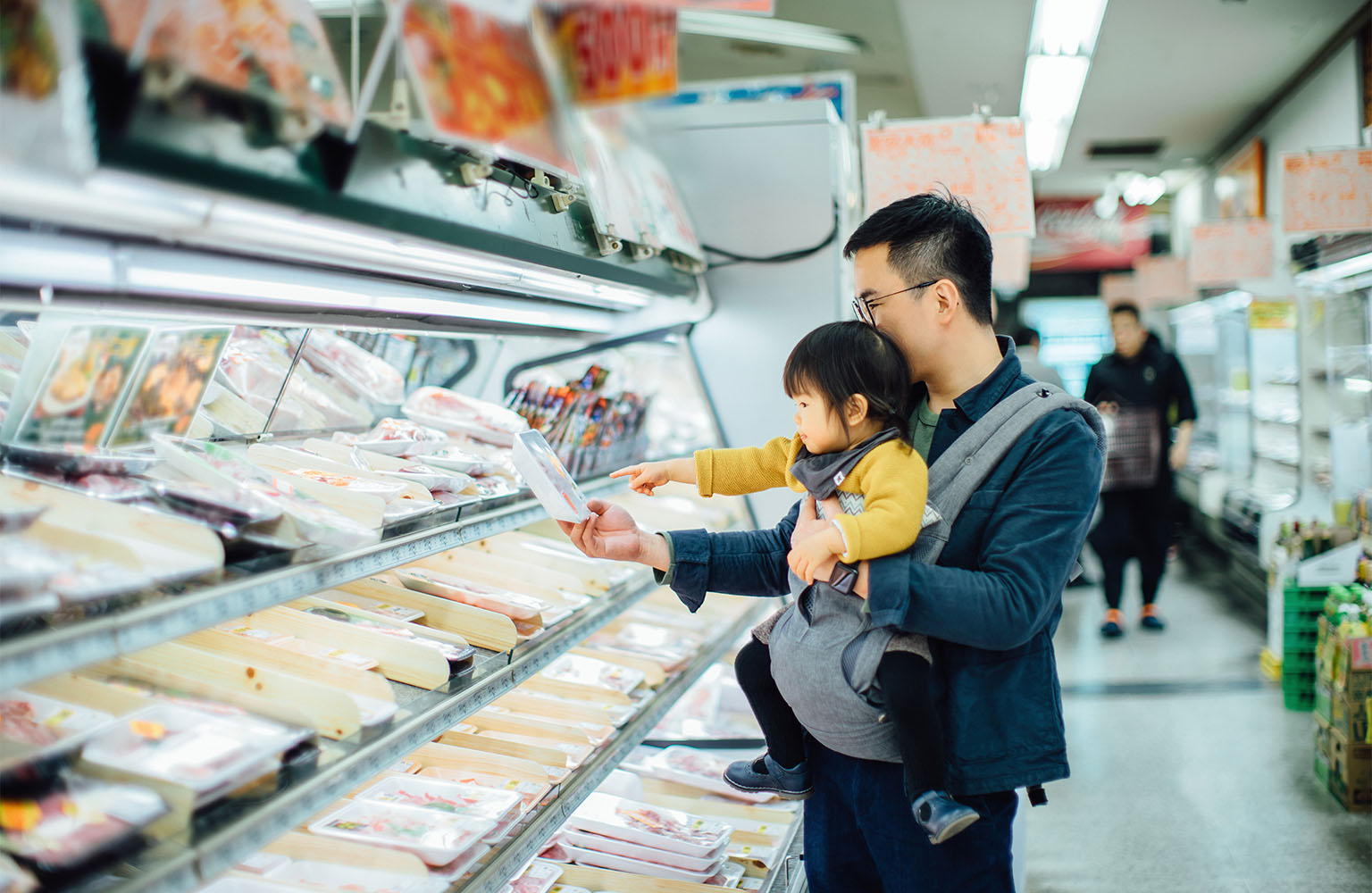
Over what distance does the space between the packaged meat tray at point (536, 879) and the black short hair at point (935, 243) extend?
63.5 inches

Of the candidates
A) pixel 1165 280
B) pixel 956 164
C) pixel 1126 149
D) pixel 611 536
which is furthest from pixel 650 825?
pixel 1126 149

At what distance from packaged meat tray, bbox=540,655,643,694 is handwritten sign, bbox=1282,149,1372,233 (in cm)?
388

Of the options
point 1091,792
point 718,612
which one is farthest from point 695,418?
point 1091,792

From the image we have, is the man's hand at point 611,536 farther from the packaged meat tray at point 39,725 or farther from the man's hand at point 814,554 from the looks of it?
the packaged meat tray at point 39,725

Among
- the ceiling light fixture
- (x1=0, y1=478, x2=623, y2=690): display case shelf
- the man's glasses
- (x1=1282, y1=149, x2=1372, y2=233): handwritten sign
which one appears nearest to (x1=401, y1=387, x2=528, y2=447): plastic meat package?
(x1=0, y1=478, x2=623, y2=690): display case shelf

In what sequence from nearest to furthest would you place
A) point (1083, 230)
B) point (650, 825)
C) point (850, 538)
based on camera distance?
point (850, 538), point (650, 825), point (1083, 230)

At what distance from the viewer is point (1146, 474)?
6.80 m

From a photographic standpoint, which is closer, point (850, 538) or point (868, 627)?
point (850, 538)

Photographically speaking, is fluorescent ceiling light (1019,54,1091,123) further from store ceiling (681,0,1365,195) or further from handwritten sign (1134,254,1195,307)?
handwritten sign (1134,254,1195,307)

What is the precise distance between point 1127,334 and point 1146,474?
100 centimetres

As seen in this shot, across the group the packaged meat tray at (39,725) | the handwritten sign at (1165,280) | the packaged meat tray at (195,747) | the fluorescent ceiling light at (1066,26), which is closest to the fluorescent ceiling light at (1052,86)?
the fluorescent ceiling light at (1066,26)

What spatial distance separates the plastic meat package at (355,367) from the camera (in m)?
2.65

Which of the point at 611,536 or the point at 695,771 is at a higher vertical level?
the point at 611,536

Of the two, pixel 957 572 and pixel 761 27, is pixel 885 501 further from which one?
pixel 761 27
